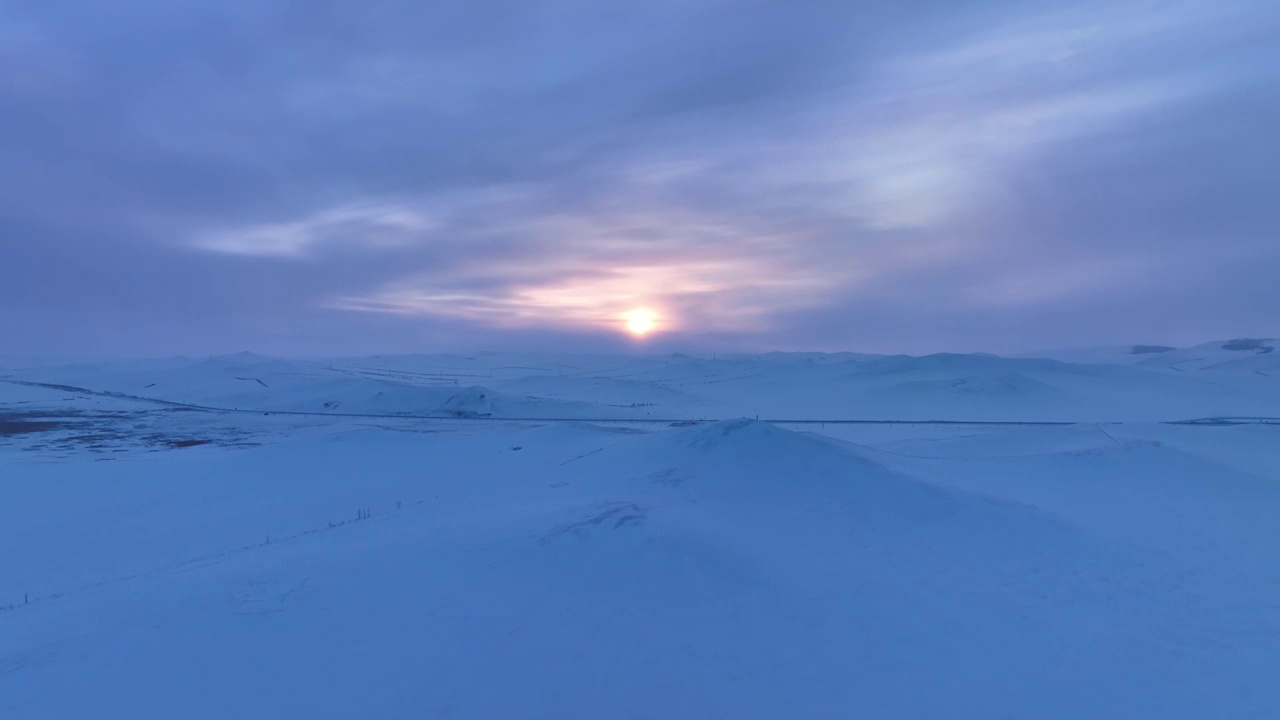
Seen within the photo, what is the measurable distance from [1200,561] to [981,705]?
10.6m

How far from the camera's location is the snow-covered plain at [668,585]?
11.3m

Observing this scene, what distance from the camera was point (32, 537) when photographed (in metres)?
25.7

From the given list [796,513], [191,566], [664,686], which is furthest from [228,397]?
[664,686]

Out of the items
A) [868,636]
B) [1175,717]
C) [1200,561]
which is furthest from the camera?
[1200,561]

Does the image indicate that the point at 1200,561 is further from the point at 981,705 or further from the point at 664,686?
the point at 664,686

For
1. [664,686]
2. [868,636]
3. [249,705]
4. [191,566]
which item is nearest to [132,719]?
[249,705]

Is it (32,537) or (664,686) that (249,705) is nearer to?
(664,686)

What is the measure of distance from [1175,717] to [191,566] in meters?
19.3

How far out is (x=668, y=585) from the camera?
14469 mm

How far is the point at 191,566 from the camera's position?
18.4m

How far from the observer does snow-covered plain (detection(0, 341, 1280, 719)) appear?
11.3m

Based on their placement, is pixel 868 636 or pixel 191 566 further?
pixel 191 566

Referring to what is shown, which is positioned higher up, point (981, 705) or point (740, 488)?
point (740, 488)

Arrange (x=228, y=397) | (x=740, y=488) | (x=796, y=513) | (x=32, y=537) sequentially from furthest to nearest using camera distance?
(x=228, y=397)
(x=32, y=537)
(x=740, y=488)
(x=796, y=513)
